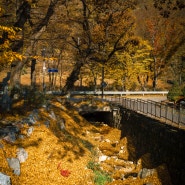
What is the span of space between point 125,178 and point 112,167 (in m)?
1.81

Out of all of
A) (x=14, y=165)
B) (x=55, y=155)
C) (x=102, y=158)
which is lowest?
(x=102, y=158)

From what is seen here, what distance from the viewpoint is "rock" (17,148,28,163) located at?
12.3 meters

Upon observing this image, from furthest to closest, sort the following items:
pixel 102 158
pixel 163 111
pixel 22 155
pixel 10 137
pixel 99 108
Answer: pixel 99 108 → pixel 163 111 → pixel 102 158 → pixel 10 137 → pixel 22 155

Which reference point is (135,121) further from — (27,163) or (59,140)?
(27,163)

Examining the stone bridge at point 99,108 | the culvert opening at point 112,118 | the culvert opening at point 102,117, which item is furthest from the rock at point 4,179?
the culvert opening at point 102,117

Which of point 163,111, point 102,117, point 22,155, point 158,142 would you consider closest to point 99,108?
point 102,117

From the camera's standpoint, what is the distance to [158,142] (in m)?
15.5

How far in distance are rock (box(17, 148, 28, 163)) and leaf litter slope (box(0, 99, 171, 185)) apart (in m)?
0.16

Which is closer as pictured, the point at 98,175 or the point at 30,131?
the point at 98,175

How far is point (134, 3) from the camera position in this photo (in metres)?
19.9

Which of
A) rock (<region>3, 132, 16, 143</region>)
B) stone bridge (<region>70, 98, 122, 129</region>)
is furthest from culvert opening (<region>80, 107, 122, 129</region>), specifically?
rock (<region>3, 132, 16, 143</region>)

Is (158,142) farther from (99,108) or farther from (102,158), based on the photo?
(99,108)

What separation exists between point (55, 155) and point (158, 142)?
5.57 meters

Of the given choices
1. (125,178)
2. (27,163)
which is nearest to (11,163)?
(27,163)
